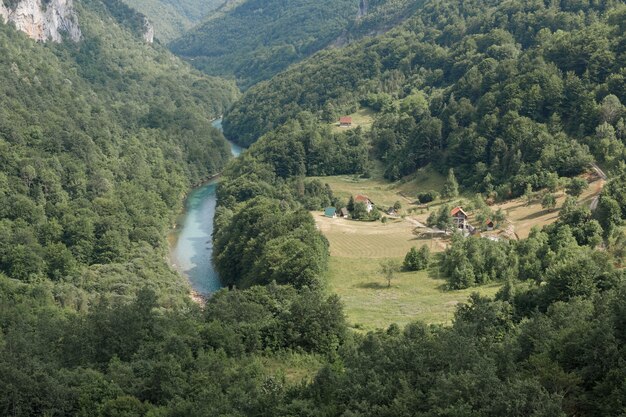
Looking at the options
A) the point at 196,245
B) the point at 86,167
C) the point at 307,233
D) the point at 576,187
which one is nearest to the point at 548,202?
the point at 576,187

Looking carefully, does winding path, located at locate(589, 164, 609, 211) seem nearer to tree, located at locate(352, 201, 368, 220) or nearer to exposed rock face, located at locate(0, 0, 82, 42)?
tree, located at locate(352, 201, 368, 220)

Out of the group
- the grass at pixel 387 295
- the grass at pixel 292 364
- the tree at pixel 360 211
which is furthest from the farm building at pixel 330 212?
the grass at pixel 292 364

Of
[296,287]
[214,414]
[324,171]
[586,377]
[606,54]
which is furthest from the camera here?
[324,171]

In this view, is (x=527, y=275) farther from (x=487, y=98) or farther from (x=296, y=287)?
(x=487, y=98)

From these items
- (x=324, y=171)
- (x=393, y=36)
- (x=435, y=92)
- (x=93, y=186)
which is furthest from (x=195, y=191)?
(x=393, y=36)

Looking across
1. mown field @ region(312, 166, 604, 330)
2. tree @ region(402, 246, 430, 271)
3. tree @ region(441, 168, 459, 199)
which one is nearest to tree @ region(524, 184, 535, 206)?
mown field @ region(312, 166, 604, 330)

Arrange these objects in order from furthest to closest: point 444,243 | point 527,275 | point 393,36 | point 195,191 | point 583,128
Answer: point 393,36 → point 195,191 → point 583,128 → point 444,243 → point 527,275

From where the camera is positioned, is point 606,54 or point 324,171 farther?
point 324,171

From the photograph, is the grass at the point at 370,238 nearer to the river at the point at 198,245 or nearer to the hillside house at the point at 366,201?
the hillside house at the point at 366,201
